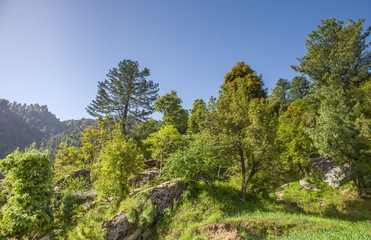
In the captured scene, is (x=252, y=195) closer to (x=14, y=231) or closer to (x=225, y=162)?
(x=225, y=162)

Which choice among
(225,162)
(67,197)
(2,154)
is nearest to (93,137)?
(67,197)

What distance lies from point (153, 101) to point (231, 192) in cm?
2306

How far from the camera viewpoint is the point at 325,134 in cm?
1720

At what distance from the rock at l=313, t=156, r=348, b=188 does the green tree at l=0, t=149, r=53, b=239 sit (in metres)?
21.2

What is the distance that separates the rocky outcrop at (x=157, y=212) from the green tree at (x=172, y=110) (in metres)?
17.2

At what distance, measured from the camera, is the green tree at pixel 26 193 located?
992 centimetres

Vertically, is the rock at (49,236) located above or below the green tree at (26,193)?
below

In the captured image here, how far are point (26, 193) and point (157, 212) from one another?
663 centimetres

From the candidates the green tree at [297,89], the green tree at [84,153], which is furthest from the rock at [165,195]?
the green tree at [297,89]

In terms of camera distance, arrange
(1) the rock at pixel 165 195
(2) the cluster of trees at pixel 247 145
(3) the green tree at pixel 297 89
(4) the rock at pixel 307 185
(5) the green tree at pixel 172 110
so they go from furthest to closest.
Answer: (3) the green tree at pixel 297 89 < (5) the green tree at pixel 172 110 < (4) the rock at pixel 307 185 < (1) the rock at pixel 165 195 < (2) the cluster of trees at pixel 247 145

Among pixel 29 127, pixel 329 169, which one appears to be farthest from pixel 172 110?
pixel 29 127

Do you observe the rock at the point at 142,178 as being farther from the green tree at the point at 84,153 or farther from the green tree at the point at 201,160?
the green tree at the point at 84,153

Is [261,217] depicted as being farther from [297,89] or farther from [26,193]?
[297,89]

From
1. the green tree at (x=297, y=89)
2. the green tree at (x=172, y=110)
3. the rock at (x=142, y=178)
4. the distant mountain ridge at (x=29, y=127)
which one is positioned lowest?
the rock at (x=142, y=178)
